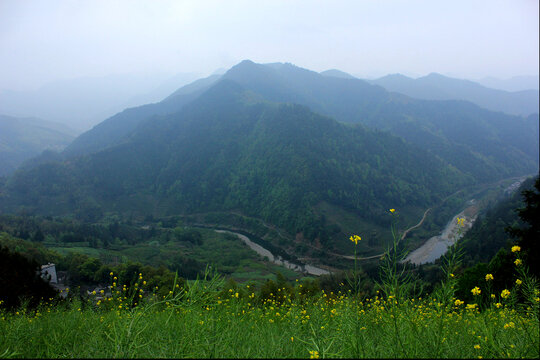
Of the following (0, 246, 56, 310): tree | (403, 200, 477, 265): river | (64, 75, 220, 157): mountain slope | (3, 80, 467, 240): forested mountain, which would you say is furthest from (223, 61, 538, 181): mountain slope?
(0, 246, 56, 310): tree

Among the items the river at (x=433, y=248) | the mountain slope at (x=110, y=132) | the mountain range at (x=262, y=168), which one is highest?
the mountain slope at (x=110, y=132)

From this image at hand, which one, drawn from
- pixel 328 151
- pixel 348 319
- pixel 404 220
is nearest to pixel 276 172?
pixel 328 151

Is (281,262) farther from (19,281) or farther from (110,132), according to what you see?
(110,132)

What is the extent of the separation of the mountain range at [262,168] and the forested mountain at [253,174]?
381 mm

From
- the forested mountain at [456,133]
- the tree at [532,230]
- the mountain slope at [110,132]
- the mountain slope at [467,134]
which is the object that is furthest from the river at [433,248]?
the mountain slope at [110,132]

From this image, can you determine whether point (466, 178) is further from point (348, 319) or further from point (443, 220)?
point (348, 319)

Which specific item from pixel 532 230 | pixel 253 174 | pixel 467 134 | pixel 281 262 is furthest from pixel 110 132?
pixel 467 134

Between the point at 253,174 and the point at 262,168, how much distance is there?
3.92 meters

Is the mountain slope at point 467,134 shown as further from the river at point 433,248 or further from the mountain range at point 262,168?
the river at point 433,248

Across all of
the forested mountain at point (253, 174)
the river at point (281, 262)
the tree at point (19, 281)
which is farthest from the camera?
the forested mountain at point (253, 174)

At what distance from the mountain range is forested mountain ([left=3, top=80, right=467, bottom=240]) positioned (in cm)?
38

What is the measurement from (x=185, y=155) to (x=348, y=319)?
5071 inches

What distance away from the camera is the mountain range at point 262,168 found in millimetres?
89250

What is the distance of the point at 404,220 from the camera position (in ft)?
249
